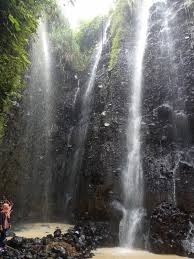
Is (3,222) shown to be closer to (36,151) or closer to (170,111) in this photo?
(36,151)

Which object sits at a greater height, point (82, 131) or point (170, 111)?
point (170, 111)

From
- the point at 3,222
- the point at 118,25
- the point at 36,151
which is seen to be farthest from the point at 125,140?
the point at 118,25

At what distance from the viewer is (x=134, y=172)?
47.0 ft

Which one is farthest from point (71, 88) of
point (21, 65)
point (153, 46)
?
point (21, 65)

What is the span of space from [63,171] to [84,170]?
1728mm

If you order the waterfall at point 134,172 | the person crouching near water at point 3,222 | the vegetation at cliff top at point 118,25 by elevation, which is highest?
the vegetation at cliff top at point 118,25

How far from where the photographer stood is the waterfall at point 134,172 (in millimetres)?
12867

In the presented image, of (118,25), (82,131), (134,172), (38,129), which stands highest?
(118,25)

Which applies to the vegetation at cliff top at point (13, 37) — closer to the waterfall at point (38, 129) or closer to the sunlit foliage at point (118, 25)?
the waterfall at point (38, 129)

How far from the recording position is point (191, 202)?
494 inches

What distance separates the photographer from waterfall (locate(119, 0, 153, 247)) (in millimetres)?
12867

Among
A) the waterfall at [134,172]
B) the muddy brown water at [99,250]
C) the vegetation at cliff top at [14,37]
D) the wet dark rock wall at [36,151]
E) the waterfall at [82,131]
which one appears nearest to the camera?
the vegetation at cliff top at [14,37]

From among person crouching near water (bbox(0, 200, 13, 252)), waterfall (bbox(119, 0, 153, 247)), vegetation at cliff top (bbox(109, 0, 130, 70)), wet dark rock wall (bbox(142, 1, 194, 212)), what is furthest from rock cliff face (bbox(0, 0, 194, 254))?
person crouching near water (bbox(0, 200, 13, 252))

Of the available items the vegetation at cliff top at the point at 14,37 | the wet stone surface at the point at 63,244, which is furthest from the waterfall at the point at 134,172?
the vegetation at cliff top at the point at 14,37
